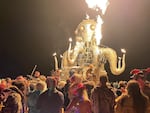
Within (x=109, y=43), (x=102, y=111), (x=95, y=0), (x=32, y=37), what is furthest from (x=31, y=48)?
(x=102, y=111)

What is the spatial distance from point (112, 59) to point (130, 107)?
12618 mm

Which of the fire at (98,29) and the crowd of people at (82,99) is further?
the fire at (98,29)

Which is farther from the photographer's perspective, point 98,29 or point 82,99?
point 98,29

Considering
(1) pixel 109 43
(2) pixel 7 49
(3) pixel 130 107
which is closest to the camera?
(3) pixel 130 107

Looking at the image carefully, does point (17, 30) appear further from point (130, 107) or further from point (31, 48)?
point (130, 107)

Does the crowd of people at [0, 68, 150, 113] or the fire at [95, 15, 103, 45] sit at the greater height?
the fire at [95, 15, 103, 45]

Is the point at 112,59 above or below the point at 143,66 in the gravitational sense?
below

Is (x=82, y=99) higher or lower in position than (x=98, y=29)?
lower

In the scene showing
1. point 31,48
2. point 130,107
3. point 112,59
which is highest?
Result: point 31,48

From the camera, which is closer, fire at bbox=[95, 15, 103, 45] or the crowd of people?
the crowd of people

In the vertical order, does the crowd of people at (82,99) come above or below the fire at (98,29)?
below

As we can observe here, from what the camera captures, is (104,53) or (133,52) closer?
(104,53)

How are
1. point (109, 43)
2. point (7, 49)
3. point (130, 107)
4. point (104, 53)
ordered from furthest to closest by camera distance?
point (109, 43) → point (7, 49) → point (104, 53) → point (130, 107)

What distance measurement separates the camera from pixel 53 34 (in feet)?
122
